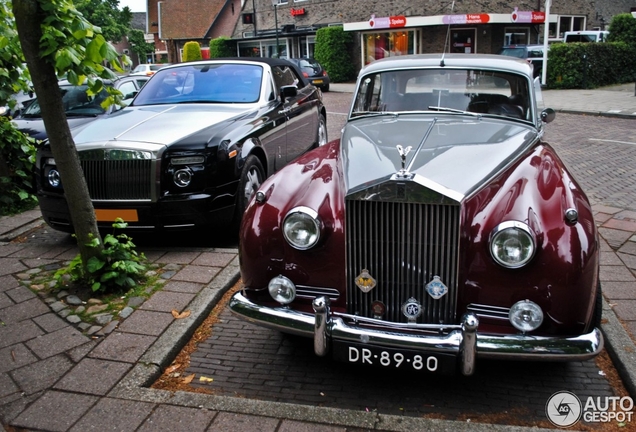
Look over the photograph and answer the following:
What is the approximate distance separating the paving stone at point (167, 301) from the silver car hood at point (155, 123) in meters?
1.53

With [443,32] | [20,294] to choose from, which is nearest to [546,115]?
[20,294]

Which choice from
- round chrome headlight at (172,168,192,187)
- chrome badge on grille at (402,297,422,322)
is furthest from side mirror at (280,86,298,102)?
chrome badge on grille at (402,297,422,322)

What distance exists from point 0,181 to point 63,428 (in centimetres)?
515

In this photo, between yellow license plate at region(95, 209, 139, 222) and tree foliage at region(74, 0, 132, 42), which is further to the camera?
tree foliage at region(74, 0, 132, 42)

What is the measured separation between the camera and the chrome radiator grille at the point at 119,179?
5230mm

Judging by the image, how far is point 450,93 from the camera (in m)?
4.59

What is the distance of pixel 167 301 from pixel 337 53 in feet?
90.6

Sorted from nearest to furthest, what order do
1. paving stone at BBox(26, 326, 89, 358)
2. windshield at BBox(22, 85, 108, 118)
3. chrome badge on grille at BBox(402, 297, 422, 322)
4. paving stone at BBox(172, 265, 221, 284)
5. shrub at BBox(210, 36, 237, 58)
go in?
1. chrome badge on grille at BBox(402, 297, 422, 322)
2. paving stone at BBox(26, 326, 89, 358)
3. paving stone at BBox(172, 265, 221, 284)
4. windshield at BBox(22, 85, 108, 118)
5. shrub at BBox(210, 36, 237, 58)

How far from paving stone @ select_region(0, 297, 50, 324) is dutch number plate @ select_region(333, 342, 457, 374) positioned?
8.25 feet

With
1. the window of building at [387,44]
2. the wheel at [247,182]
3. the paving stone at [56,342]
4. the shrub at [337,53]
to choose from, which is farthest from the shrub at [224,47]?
the paving stone at [56,342]

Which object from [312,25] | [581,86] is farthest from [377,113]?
[312,25]

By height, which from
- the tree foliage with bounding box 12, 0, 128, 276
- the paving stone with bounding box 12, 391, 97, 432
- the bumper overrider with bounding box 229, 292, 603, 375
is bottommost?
the paving stone with bounding box 12, 391, 97, 432

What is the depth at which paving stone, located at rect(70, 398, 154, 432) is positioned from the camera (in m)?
2.97

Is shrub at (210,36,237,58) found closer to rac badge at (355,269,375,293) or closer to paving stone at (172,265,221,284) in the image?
paving stone at (172,265,221,284)
